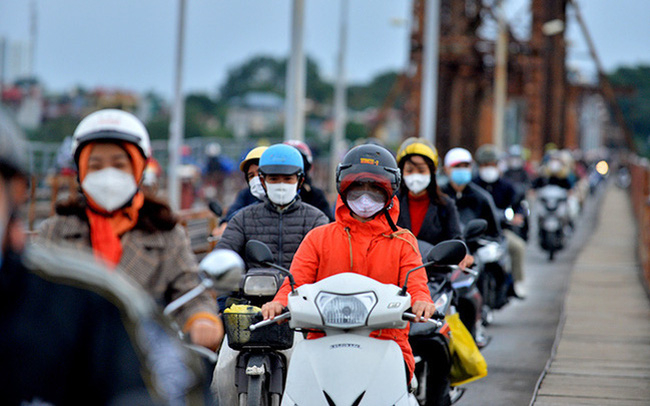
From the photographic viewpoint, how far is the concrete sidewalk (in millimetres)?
7680

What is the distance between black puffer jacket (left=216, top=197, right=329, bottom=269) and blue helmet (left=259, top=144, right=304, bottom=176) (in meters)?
0.20

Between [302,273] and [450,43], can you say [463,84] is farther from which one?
[302,273]

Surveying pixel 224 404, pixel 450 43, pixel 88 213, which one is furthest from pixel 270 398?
pixel 450 43

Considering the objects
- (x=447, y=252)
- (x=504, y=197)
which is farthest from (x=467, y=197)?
(x=447, y=252)

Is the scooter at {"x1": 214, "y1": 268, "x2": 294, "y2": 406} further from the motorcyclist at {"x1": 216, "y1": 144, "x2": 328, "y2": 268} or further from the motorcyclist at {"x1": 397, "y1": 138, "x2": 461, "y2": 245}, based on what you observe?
the motorcyclist at {"x1": 397, "y1": 138, "x2": 461, "y2": 245}

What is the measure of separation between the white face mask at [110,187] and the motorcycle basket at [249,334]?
6.97 feet

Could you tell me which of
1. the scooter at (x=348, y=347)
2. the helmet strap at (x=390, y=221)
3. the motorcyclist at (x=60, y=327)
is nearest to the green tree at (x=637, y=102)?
the helmet strap at (x=390, y=221)

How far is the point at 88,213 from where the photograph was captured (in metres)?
3.74

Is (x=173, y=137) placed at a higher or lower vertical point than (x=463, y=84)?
lower

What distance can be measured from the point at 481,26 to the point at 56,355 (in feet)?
146

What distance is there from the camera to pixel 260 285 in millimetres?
5727

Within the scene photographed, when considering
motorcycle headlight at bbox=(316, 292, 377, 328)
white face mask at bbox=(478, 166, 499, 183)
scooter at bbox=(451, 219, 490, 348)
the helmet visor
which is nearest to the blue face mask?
scooter at bbox=(451, 219, 490, 348)

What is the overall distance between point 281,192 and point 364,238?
1.30 meters

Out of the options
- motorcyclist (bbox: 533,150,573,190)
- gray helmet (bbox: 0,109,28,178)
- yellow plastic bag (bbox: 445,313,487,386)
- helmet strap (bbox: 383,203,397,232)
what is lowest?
yellow plastic bag (bbox: 445,313,487,386)
